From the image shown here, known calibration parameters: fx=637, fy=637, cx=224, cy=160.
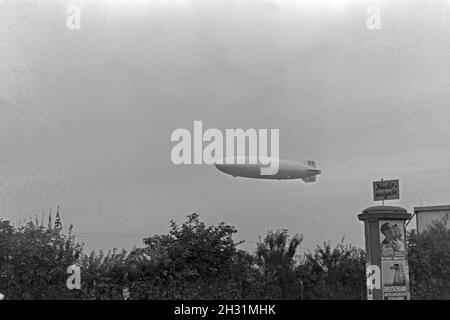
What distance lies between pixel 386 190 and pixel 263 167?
4.09 m

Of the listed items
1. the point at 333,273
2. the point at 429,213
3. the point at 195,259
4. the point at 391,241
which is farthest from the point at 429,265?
the point at 429,213

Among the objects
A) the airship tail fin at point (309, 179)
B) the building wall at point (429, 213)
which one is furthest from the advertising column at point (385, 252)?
the building wall at point (429, 213)

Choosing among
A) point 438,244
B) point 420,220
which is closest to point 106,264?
point 438,244

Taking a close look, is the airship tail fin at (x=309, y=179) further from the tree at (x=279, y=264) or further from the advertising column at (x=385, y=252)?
the advertising column at (x=385, y=252)

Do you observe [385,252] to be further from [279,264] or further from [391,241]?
[279,264]

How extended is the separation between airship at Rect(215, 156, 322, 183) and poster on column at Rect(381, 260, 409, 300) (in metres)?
5.01

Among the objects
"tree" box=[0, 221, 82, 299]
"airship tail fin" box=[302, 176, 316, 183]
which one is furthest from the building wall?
"tree" box=[0, 221, 82, 299]

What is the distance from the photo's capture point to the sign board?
1606 cm

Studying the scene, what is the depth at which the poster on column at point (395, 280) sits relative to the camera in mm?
14078

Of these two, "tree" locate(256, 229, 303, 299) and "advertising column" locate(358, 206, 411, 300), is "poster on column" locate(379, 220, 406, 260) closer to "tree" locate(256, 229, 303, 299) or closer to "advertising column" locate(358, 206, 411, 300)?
"advertising column" locate(358, 206, 411, 300)

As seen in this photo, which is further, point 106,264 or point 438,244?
point 438,244

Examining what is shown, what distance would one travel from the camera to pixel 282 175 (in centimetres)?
1981
